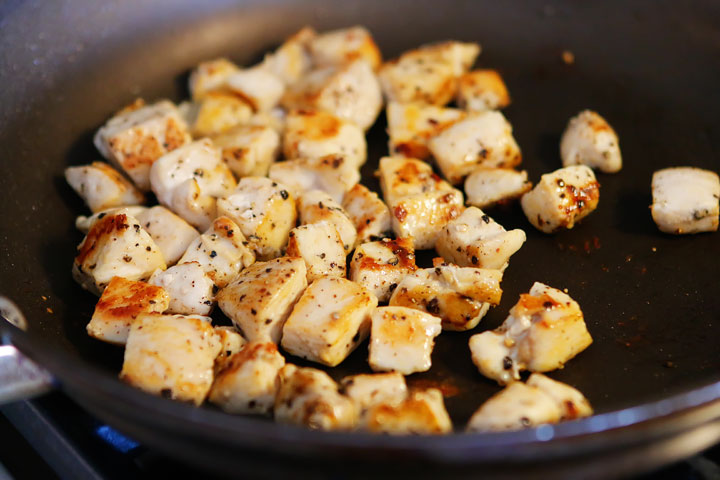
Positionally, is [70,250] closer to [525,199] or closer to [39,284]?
[39,284]

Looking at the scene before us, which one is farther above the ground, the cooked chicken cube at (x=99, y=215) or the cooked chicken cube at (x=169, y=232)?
the cooked chicken cube at (x=99, y=215)

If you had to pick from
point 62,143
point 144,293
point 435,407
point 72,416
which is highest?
point 62,143

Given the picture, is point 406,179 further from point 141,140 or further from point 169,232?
point 141,140

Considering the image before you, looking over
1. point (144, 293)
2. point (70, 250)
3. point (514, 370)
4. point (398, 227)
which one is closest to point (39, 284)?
point (70, 250)

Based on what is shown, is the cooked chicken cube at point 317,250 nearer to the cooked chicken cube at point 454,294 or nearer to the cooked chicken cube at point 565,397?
the cooked chicken cube at point 454,294

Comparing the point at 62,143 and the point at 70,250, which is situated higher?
the point at 62,143

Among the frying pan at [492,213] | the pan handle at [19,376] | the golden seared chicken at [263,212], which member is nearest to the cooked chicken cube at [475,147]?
the frying pan at [492,213]
